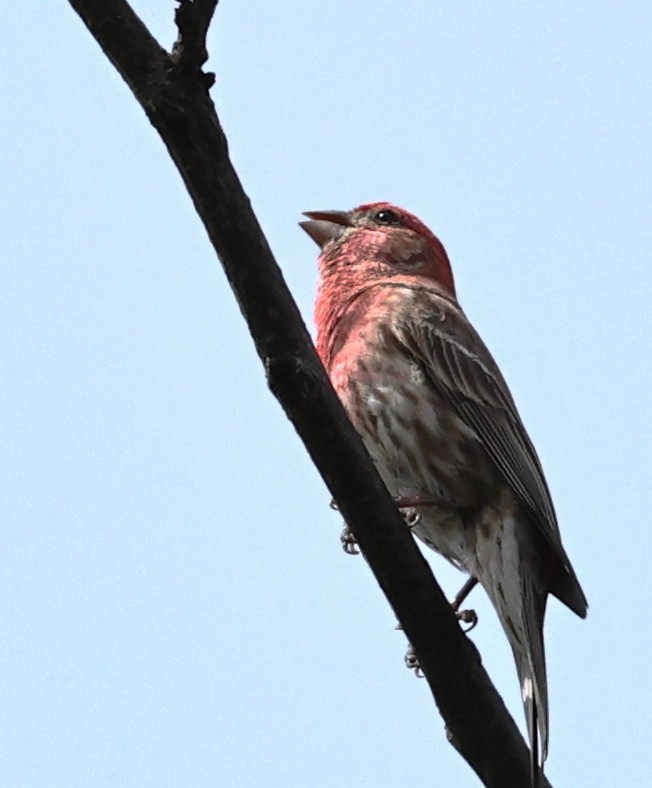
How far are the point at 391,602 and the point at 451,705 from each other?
0.47 metres

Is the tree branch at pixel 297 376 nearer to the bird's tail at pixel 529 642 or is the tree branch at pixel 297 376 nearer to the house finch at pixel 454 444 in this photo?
the bird's tail at pixel 529 642

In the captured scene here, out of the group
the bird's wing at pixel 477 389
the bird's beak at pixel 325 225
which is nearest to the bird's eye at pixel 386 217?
the bird's beak at pixel 325 225

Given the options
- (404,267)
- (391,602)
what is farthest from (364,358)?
(391,602)

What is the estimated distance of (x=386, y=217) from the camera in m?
9.07

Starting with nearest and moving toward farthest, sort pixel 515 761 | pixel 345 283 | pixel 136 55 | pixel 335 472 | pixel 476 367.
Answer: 1. pixel 136 55
2. pixel 335 472
3. pixel 515 761
4. pixel 476 367
5. pixel 345 283

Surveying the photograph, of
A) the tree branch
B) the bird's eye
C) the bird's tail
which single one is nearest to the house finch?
the bird's tail

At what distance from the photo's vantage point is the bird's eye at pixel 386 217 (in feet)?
29.6

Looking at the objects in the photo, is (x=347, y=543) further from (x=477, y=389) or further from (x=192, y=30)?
(x=192, y=30)

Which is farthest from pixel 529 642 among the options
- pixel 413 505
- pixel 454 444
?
pixel 454 444

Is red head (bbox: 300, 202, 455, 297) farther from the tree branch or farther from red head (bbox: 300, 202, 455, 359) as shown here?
the tree branch

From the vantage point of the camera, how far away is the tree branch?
4199 millimetres

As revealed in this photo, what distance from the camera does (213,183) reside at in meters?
4.26

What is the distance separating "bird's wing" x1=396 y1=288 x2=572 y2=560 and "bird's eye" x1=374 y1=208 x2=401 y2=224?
4.27 ft

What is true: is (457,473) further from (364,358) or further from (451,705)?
(451,705)
